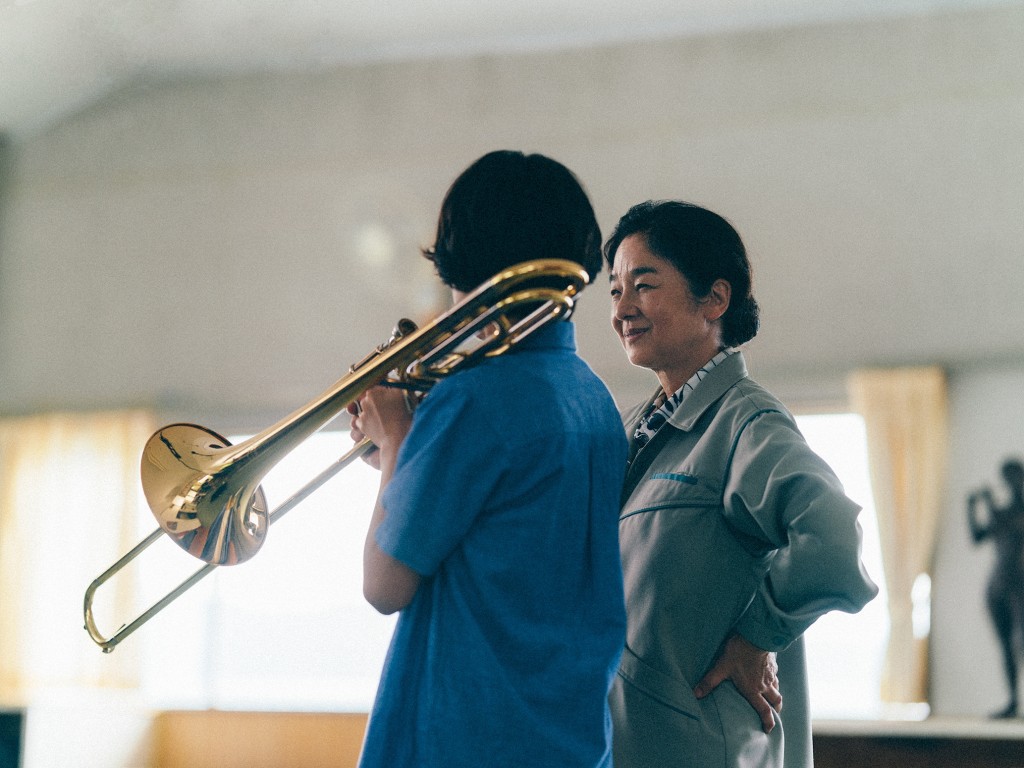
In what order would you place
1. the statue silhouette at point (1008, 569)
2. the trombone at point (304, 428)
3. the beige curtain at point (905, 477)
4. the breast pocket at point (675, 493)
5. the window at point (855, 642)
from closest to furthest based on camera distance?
the trombone at point (304, 428), the breast pocket at point (675, 493), the statue silhouette at point (1008, 569), the beige curtain at point (905, 477), the window at point (855, 642)

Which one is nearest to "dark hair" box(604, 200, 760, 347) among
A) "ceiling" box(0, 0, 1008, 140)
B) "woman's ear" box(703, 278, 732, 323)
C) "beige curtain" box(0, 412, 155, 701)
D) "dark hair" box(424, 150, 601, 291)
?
"woman's ear" box(703, 278, 732, 323)

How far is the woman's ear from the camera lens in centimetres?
160

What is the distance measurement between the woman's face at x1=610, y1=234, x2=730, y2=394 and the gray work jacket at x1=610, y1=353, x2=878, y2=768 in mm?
164

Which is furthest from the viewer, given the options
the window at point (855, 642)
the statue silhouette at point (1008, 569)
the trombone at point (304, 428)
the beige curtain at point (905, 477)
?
the window at point (855, 642)

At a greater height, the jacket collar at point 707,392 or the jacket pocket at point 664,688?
the jacket collar at point 707,392

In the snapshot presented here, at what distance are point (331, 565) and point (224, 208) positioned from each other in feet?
7.14

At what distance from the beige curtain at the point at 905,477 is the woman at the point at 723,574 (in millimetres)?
3834

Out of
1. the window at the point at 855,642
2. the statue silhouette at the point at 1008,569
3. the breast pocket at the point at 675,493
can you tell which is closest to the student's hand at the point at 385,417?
the breast pocket at the point at 675,493

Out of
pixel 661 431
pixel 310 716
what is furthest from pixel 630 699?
pixel 310 716

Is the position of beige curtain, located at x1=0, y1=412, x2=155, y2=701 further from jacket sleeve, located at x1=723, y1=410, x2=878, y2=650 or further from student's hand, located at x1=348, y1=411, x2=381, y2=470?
jacket sleeve, located at x1=723, y1=410, x2=878, y2=650

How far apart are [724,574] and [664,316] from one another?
1.32 feet

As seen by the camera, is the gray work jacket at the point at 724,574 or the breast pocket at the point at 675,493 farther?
the breast pocket at the point at 675,493

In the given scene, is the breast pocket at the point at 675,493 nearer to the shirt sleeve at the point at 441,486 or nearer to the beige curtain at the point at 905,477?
the shirt sleeve at the point at 441,486

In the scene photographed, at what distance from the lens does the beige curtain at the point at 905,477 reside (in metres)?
4.97
